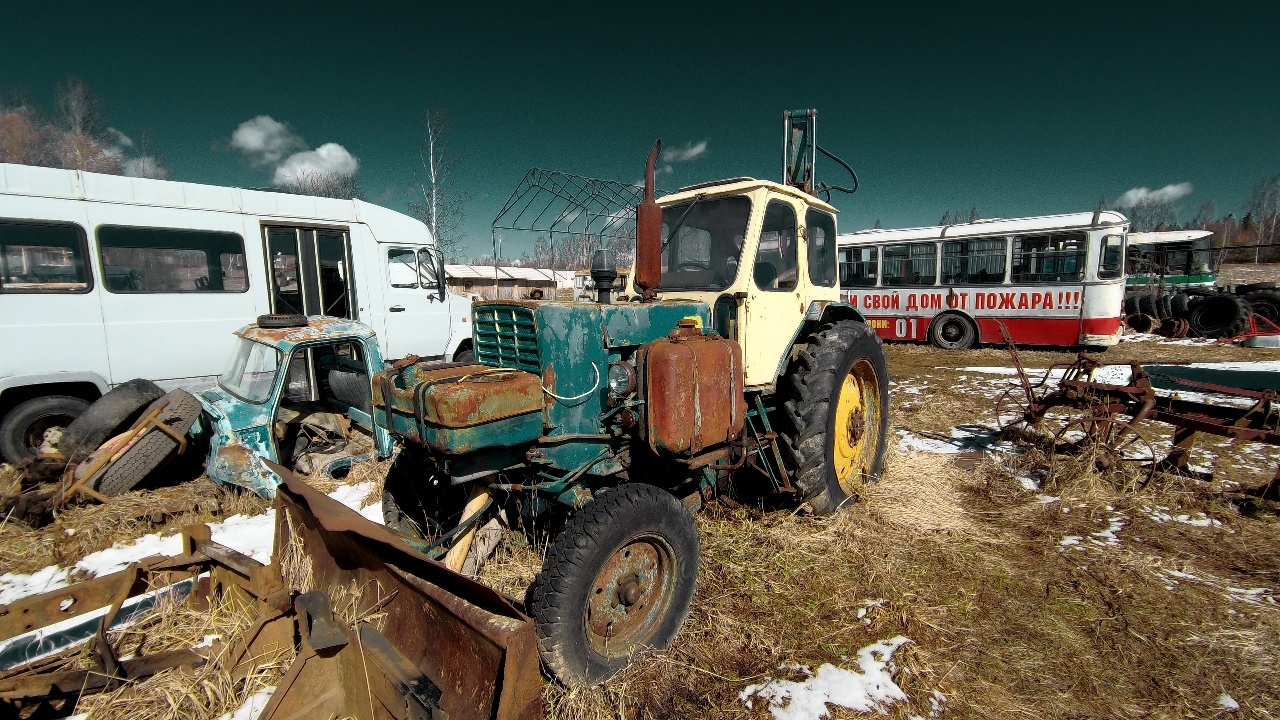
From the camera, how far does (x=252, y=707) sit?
2.20m

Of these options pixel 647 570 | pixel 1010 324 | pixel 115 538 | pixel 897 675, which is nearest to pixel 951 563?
pixel 897 675

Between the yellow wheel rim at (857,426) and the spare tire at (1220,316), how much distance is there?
46.3 feet

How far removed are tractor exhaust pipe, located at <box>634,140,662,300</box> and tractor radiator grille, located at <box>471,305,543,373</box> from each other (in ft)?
1.80

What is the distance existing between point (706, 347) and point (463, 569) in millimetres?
1571

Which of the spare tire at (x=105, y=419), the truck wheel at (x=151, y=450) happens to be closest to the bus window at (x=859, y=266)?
the truck wheel at (x=151, y=450)

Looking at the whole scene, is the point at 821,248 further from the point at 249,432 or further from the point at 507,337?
the point at 249,432

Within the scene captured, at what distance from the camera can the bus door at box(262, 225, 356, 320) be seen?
7.27 metres

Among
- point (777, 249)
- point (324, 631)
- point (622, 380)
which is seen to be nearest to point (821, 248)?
point (777, 249)

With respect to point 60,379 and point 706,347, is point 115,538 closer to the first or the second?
point 60,379

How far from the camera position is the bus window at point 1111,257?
10633 millimetres

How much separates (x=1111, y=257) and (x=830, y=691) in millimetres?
12112

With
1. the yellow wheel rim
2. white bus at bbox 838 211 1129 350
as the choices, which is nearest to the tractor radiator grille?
the yellow wheel rim

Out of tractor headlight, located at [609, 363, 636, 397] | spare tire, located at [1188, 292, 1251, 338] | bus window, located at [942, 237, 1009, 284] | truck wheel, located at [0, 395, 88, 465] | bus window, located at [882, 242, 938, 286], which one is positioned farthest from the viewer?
spare tire, located at [1188, 292, 1251, 338]

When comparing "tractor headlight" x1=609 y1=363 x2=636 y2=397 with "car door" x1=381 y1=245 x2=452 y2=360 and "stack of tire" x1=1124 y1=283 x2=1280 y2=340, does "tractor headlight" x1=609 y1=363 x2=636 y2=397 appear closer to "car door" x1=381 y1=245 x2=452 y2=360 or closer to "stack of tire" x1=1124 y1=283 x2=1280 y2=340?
"car door" x1=381 y1=245 x2=452 y2=360
